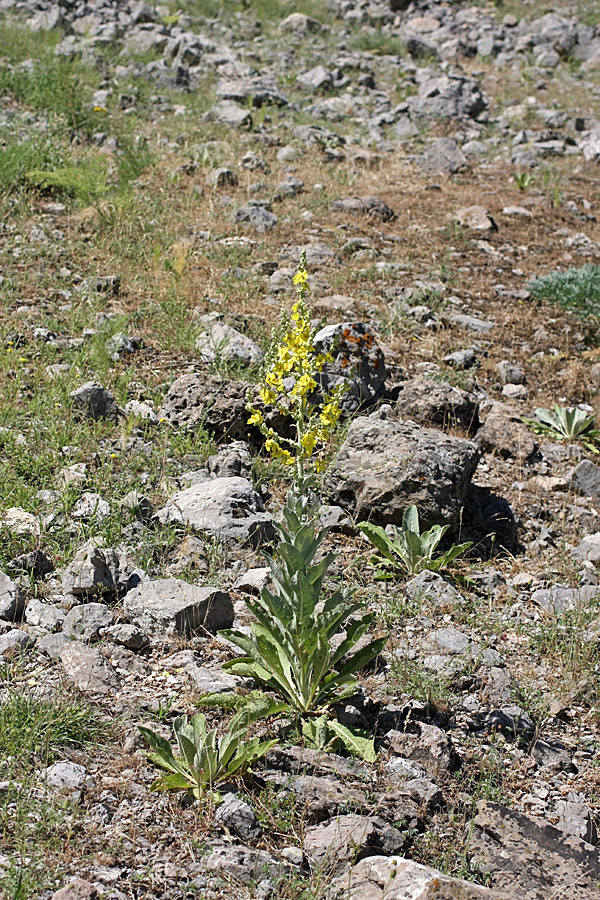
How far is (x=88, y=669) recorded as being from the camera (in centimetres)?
335

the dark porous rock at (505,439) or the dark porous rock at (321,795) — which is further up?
the dark porous rock at (321,795)

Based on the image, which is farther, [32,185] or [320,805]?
[32,185]

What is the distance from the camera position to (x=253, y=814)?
2.85 meters

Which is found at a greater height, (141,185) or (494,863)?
(141,185)

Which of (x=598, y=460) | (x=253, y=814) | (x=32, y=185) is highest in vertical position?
(x=32, y=185)

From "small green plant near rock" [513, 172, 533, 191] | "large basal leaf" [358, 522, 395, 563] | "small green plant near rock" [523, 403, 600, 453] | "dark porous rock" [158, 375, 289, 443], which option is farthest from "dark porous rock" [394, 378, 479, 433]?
"small green plant near rock" [513, 172, 533, 191]

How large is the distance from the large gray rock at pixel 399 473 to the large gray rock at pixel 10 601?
6.83 ft

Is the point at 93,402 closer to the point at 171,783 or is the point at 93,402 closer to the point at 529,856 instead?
the point at 171,783

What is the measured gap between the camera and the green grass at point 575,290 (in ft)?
24.2

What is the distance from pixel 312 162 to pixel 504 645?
27.2 ft

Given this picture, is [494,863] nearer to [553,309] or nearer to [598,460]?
[598,460]

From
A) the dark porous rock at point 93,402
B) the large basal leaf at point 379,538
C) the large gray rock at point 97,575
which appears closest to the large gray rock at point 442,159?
the dark porous rock at point 93,402

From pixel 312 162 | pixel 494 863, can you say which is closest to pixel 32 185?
pixel 312 162

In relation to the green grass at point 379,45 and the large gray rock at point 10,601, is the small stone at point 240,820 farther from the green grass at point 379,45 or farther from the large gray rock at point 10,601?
the green grass at point 379,45
